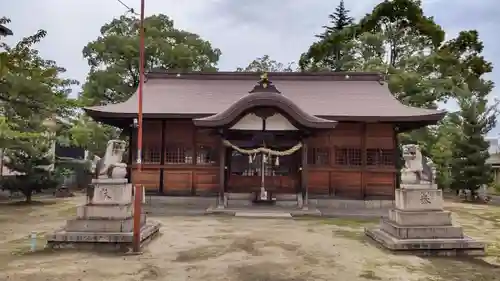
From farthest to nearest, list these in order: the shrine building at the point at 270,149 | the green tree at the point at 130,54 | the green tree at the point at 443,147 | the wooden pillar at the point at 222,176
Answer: the green tree at the point at 130,54, the green tree at the point at 443,147, the shrine building at the point at 270,149, the wooden pillar at the point at 222,176

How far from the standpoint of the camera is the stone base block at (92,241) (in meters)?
7.29

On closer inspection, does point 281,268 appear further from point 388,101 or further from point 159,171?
point 388,101

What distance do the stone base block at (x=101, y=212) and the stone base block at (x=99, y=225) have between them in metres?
0.08

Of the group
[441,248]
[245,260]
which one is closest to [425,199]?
[441,248]

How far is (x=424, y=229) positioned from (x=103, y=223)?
244 inches

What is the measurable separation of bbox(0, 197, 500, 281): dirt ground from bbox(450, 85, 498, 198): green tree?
33.1ft

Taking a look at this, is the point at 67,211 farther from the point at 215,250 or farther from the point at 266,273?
the point at 266,273

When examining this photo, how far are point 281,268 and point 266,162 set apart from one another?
Answer: 8.69m

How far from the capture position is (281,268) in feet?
20.0

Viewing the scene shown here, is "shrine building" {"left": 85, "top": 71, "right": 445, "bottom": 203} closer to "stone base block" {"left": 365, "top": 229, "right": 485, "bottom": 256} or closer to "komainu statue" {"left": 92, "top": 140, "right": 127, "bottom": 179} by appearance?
"komainu statue" {"left": 92, "top": 140, "right": 127, "bottom": 179}

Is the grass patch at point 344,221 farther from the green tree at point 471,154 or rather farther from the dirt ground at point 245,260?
the green tree at point 471,154

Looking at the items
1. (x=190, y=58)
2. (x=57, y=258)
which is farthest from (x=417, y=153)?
(x=190, y=58)

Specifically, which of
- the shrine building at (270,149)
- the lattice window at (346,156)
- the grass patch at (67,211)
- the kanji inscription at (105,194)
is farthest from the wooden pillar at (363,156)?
the grass patch at (67,211)

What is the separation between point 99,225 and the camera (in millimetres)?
7578
